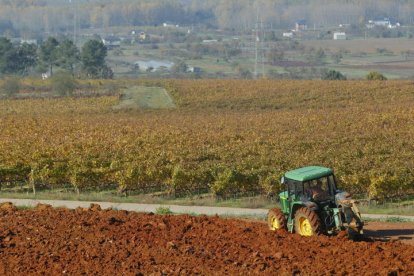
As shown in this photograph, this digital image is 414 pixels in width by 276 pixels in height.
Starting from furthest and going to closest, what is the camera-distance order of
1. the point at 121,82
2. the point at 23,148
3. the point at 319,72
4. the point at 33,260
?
the point at 319,72 < the point at 121,82 < the point at 23,148 < the point at 33,260

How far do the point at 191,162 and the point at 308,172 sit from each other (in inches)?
651

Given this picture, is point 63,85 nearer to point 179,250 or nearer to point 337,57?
point 337,57

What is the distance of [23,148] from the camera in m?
38.4

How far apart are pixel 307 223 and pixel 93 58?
108172 millimetres

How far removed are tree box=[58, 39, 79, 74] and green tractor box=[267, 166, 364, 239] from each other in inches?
4328

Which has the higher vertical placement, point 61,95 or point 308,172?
point 308,172

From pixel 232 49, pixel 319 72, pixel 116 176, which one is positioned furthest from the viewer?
pixel 232 49

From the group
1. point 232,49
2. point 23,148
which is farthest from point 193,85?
point 232,49

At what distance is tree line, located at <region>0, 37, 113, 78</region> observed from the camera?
124188mm

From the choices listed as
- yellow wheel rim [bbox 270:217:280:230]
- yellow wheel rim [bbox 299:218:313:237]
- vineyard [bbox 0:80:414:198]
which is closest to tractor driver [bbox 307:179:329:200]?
yellow wheel rim [bbox 299:218:313:237]

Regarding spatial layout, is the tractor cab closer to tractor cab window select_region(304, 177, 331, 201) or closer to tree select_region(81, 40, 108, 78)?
tractor cab window select_region(304, 177, 331, 201)

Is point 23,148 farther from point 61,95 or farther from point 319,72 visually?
point 319,72

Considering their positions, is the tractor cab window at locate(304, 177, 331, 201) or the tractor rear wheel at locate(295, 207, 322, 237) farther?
Result: the tractor cab window at locate(304, 177, 331, 201)

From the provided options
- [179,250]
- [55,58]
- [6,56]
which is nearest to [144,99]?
[6,56]
